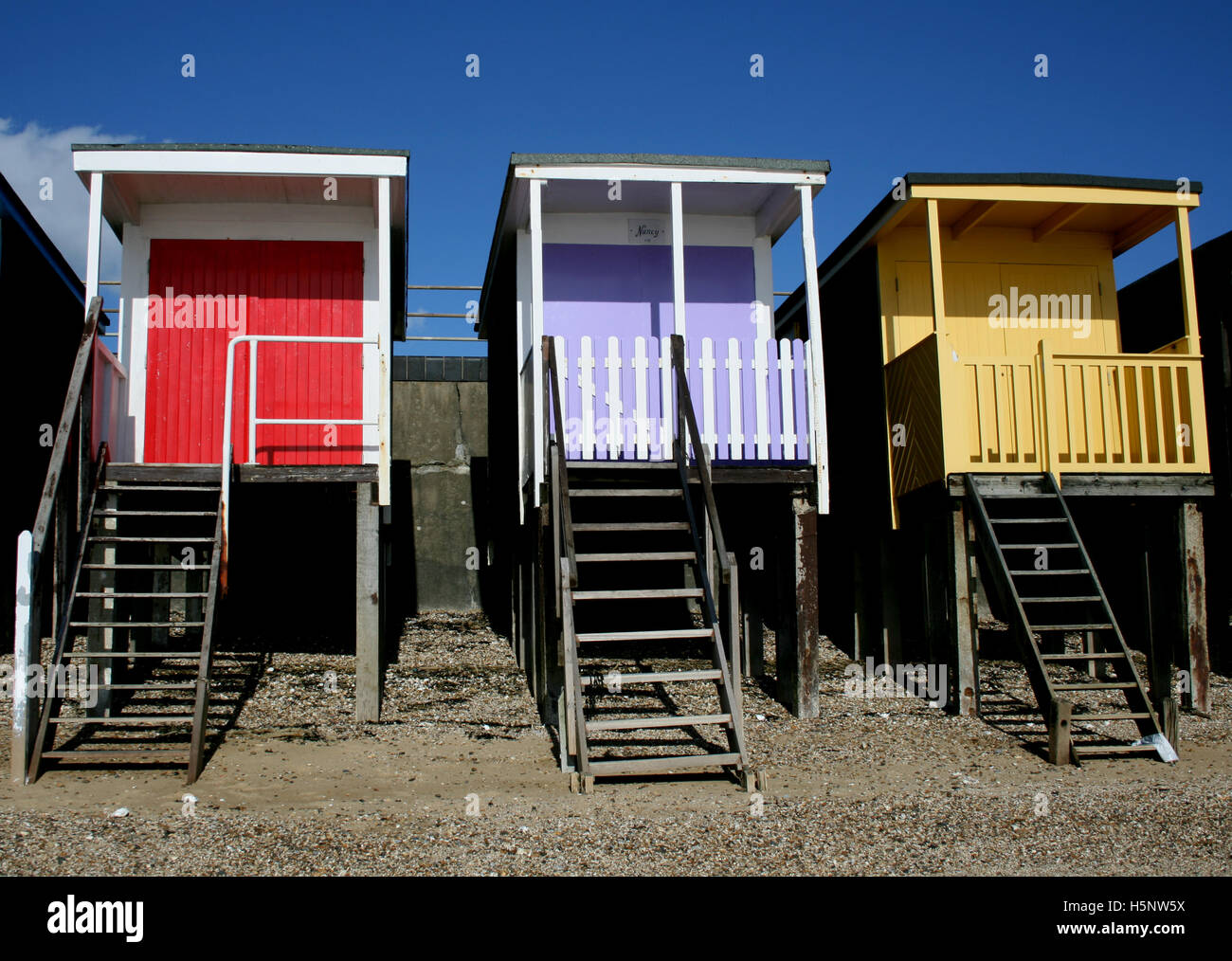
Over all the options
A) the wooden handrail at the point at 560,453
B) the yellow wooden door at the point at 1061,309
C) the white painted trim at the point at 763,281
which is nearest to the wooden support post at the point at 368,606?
the wooden handrail at the point at 560,453

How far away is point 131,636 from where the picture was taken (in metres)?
9.68

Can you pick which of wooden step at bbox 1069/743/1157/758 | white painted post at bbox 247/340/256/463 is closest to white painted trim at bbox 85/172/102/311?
white painted post at bbox 247/340/256/463

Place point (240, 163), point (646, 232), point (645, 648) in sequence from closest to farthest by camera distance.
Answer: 1. point (240, 163)
2. point (646, 232)
3. point (645, 648)

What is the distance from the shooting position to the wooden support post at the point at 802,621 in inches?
325

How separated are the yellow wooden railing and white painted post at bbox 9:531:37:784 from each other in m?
6.74

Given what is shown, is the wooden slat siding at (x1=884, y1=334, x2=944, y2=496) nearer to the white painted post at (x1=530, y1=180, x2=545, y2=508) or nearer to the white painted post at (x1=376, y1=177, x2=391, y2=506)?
the white painted post at (x1=530, y1=180, x2=545, y2=508)

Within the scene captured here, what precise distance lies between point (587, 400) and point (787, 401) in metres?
1.68

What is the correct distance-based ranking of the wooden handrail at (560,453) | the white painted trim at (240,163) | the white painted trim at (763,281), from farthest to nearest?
the white painted trim at (763,281) < the white painted trim at (240,163) < the wooden handrail at (560,453)

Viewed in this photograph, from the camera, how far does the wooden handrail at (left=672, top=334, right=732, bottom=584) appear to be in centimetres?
690

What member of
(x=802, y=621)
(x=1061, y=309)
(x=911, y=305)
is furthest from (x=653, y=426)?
(x=1061, y=309)

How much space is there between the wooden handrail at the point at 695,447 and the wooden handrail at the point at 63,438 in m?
4.25

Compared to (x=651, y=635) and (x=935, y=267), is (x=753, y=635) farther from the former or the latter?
(x=935, y=267)

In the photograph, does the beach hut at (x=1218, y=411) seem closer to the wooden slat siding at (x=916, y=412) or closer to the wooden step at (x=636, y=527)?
the wooden slat siding at (x=916, y=412)
